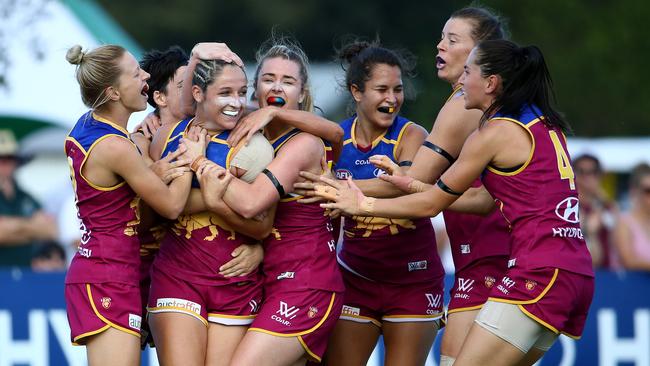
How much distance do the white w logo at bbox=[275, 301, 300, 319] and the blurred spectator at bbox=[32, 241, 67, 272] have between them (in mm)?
5084

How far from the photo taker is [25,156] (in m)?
11.7

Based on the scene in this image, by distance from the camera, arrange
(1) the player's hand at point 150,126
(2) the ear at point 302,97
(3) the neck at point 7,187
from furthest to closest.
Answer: (3) the neck at point 7,187
(1) the player's hand at point 150,126
(2) the ear at point 302,97

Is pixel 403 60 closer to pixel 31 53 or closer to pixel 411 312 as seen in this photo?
pixel 411 312

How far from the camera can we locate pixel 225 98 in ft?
20.1

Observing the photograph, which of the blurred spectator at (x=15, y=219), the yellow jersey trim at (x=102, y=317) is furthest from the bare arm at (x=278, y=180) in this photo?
the blurred spectator at (x=15, y=219)

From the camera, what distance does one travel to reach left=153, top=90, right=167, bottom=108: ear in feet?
22.7

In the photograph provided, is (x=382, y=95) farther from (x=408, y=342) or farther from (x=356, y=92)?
(x=408, y=342)

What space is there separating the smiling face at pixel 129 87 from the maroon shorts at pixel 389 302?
6.03 ft

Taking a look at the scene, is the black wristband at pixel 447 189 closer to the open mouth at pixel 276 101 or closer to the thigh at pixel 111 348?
the open mouth at pixel 276 101

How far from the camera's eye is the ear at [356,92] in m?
6.99

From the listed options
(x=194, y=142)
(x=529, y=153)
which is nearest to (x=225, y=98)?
(x=194, y=142)

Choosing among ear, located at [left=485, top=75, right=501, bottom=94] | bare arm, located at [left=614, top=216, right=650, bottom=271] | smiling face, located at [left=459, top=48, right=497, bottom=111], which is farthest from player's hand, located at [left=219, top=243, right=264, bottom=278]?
bare arm, located at [left=614, top=216, right=650, bottom=271]

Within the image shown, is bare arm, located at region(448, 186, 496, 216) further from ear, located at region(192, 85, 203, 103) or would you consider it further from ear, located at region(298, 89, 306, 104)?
ear, located at region(192, 85, 203, 103)

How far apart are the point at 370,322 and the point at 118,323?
176 cm
